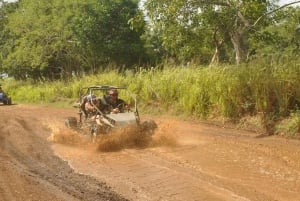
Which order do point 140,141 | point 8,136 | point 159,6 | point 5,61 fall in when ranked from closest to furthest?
point 140,141
point 8,136
point 159,6
point 5,61

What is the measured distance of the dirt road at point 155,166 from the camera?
276 inches

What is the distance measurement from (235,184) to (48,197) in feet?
9.18

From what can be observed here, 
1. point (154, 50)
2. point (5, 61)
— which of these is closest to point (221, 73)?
point (154, 50)

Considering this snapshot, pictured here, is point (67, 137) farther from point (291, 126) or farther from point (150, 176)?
point (291, 126)

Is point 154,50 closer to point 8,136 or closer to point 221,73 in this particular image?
point 221,73

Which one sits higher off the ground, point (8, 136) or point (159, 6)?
point (159, 6)


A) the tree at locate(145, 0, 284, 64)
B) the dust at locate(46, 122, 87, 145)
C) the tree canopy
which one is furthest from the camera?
the tree canopy

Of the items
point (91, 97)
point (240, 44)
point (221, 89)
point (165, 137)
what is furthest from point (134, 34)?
point (165, 137)

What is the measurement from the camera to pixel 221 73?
578 inches

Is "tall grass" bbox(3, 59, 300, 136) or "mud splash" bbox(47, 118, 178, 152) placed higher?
"tall grass" bbox(3, 59, 300, 136)

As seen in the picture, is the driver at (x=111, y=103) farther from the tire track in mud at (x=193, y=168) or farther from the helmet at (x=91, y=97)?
the tire track in mud at (x=193, y=168)

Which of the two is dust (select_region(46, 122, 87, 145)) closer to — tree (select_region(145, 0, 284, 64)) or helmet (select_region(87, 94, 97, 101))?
helmet (select_region(87, 94, 97, 101))

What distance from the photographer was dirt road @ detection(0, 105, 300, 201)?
7012 mm

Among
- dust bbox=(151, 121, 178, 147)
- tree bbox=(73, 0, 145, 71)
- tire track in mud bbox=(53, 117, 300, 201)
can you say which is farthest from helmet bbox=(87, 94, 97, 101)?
tree bbox=(73, 0, 145, 71)
